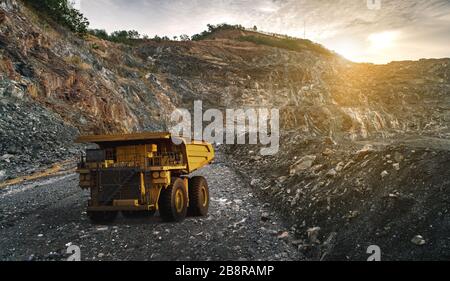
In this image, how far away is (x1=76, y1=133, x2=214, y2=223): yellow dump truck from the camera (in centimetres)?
745

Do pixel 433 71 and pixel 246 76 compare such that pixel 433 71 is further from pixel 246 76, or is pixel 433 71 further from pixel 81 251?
pixel 81 251

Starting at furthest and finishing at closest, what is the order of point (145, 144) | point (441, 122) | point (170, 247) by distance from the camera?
point (441, 122)
point (145, 144)
point (170, 247)

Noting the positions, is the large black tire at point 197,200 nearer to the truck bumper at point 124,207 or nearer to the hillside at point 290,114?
the truck bumper at point 124,207

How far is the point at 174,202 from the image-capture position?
7684mm

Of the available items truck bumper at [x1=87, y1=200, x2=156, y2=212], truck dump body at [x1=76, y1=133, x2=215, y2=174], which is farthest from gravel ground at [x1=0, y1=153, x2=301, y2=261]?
truck dump body at [x1=76, y1=133, x2=215, y2=174]

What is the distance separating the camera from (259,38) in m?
61.7

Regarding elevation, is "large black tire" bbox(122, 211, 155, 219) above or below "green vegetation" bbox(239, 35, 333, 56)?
below

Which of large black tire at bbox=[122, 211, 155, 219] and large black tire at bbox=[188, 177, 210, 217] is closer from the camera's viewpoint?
large black tire at bbox=[188, 177, 210, 217]

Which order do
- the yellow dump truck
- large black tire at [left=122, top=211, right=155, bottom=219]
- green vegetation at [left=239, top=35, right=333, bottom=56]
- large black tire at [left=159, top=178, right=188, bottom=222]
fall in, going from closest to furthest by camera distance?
the yellow dump truck < large black tire at [left=159, top=178, right=188, bottom=222] < large black tire at [left=122, top=211, right=155, bottom=219] < green vegetation at [left=239, top=35, right=333, bottom=56]

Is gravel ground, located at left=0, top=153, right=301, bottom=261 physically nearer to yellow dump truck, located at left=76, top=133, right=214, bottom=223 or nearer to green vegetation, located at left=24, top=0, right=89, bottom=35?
yellow dump truck, located at left=76, top=133, right=214, bottom=223

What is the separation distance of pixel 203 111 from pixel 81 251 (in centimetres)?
3148

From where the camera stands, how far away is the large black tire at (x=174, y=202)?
756cm

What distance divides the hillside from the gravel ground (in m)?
0.72
